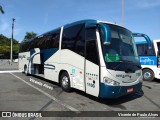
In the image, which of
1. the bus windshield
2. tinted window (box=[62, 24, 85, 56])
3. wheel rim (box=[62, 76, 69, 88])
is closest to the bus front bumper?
the bus windshield

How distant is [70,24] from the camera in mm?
8922

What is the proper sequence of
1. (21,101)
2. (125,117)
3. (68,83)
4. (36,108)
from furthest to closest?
1. (68,83)
2. (21,101)
3. (36,108)
4. (125,117)

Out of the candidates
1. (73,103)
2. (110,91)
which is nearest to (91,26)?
(110,91)

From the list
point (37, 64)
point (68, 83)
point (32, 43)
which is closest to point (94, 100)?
point (68, 83)

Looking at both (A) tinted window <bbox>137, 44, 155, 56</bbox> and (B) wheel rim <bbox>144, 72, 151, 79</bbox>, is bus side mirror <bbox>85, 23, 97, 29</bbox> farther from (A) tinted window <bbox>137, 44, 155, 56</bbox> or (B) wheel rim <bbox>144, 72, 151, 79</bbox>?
(B) wheel rim <bbox>144, 72, 151, 79</bbox>

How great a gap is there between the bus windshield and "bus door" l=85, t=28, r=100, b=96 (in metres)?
0.41

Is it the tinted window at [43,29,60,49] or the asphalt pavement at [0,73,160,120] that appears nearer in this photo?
the asphalt pavement at [0,73,160,120]

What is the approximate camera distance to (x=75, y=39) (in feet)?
26.8

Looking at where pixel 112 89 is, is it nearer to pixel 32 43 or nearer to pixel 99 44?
pixel 99 44

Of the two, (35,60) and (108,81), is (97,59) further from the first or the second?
(35,60)

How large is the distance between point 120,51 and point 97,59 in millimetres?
973

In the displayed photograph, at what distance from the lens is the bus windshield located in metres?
6.53

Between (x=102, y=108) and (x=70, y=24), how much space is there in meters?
4.34

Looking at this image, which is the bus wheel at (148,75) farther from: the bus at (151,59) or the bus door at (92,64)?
the bus door at (92,64)
